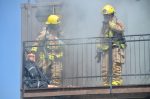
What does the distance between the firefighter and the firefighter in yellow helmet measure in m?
1.11

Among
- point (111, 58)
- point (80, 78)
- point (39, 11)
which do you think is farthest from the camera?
point (39, 11)

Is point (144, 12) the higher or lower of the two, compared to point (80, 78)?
higher

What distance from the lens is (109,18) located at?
17.6 meters

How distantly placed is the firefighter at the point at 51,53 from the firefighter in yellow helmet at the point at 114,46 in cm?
111

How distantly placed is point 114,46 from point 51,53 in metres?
1.58

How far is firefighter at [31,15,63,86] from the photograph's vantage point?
17781mm

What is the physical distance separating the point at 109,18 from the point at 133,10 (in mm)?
2455

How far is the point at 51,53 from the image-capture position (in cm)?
1788

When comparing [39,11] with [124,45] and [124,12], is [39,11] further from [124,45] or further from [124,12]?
[124,45]

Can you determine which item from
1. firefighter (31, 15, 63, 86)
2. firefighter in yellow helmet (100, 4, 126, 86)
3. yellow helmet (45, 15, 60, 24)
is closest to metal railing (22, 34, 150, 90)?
firefighter (31, 15, 63, 86)

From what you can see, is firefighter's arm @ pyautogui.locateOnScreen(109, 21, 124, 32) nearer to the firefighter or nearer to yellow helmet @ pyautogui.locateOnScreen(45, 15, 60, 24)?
the firefighter

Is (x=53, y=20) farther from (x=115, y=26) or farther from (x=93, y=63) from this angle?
(x=115, y=26)

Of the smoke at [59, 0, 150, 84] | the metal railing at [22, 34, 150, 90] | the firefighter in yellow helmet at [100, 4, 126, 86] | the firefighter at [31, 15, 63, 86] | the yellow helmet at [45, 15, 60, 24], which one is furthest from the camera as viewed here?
the smoke at [59, 0, 150, 84]

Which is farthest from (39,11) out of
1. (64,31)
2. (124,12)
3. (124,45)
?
(124,45)
